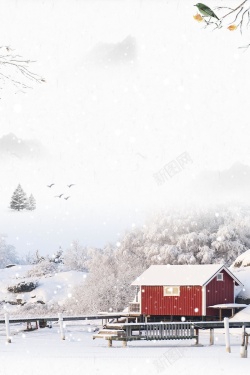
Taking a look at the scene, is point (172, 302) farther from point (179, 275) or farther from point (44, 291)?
point (44, 291)

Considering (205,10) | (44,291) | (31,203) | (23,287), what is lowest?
(44,291)

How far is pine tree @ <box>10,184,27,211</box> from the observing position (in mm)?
87713

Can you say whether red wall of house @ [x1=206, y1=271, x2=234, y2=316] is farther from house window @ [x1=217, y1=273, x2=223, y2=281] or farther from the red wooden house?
house window @ [x1=217, y1=273, x2=223, y2=281]

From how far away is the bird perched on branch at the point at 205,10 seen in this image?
417 centimetres

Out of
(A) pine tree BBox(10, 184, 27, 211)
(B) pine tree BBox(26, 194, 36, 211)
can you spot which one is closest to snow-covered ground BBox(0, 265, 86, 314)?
(B) pine tree BBox(26, 194, 36, 211)

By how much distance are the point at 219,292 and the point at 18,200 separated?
49.5 m

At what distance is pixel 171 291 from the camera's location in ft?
143

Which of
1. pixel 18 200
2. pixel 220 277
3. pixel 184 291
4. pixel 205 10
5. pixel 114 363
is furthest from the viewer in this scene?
pixel 18 200

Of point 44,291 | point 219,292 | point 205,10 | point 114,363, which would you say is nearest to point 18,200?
point 44,291

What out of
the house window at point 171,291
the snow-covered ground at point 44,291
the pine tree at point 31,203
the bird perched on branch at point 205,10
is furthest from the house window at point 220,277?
the pine tree at point 31,203

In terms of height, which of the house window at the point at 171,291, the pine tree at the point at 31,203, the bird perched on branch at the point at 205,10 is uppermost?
the pine tree at the point at 31,203

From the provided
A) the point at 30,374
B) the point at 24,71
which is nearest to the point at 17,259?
the point at 30,374

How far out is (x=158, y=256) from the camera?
6031cm

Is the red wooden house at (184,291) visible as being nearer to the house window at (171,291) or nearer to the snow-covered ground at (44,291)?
the house window at (171,291)
